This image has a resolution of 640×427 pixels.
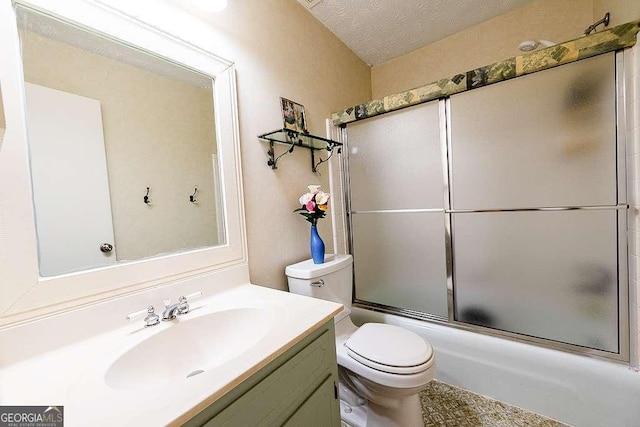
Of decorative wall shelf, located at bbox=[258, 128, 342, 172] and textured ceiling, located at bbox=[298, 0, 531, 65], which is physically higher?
textured ceiling, located at bbox=[298, 0, 531, 65]

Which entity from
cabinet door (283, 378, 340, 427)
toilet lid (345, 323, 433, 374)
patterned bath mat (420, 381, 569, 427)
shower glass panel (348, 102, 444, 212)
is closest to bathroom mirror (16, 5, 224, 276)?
cabinet door (283, 378, 340, 427)

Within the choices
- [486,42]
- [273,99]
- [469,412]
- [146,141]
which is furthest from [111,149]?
[486,42]

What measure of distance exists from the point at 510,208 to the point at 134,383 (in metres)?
1.82

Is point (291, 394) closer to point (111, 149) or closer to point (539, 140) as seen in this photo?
point (111, 149)

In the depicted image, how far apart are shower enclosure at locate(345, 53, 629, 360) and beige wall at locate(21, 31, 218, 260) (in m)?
1.22

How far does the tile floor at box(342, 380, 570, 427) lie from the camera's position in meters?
1.26

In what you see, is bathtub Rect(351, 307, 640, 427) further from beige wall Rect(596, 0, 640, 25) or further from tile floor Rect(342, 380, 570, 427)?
beige wall Rect(596, 0, 640, 25)

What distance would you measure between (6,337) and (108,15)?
979mm

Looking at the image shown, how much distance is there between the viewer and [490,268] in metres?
1.48

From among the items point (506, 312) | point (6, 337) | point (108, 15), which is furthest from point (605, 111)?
point (6, 337)

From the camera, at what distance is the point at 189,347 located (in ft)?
2.66

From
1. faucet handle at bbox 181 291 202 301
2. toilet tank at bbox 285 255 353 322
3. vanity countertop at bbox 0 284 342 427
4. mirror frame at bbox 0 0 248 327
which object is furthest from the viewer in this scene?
toilet tank at bbox 285 255 353 322

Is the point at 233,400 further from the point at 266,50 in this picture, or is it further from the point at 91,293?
the point at 266,50

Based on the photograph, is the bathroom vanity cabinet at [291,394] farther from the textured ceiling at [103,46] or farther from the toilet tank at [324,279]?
the textured ceiling at [103,46]
